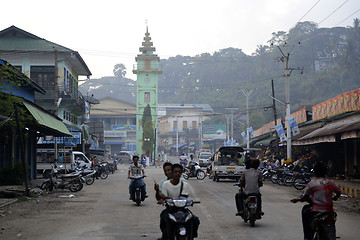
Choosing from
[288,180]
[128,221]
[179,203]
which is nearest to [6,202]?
[128,221]

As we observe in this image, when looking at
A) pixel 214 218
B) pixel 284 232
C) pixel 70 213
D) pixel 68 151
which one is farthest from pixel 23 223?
pixel 68 151

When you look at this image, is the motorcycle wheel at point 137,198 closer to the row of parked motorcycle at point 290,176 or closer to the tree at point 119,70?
the row of parked motorcycle at point 290,176

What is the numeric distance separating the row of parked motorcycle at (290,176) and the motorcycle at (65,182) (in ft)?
32.8

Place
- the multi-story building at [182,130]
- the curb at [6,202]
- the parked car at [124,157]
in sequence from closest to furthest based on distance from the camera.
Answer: the curb at [6,202] < the parked car at [124,157] < the multi-story building at [182,130]

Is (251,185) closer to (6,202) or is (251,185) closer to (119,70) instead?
(6,202)

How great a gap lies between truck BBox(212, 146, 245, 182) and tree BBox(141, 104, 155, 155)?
190ft

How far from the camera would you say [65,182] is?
78.0 ft

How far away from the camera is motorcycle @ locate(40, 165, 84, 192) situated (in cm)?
2322

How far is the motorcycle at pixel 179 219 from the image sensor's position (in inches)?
318

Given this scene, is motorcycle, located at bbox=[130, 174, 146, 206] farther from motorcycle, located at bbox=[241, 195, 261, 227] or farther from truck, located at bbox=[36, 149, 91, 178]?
truck, located at bbox=[36, 149, 91, 178]

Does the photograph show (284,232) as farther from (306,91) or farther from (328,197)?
(306,91)

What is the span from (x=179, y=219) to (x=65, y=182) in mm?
16562

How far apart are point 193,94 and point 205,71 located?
8724mm

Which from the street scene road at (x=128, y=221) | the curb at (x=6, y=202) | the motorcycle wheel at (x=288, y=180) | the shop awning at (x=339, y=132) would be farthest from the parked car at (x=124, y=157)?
the curb at (x=6, y=202)
